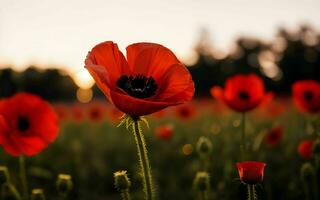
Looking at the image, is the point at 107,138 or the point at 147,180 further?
the point at 107,138

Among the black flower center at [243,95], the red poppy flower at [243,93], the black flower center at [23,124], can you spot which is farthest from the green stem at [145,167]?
the black flower center at [243,95]

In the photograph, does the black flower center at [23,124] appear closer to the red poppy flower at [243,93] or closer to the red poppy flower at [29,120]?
the red poppy flower at [29,120]

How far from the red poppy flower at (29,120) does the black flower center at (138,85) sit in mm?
971

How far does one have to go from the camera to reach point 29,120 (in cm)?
281

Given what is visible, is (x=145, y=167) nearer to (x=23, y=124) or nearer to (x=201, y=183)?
(x=201, y=183)

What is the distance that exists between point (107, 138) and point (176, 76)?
16.1ft

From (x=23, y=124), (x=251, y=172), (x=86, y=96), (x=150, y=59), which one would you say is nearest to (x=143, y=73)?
(x=150, y=59)

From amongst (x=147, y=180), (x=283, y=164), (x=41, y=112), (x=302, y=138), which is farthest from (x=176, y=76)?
(x=302, y=138)

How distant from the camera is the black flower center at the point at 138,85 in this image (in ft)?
5.31

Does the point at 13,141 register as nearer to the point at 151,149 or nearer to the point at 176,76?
the point at 176,76

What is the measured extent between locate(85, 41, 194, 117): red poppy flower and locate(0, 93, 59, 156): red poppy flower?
965mm

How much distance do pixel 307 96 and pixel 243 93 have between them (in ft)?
2.13

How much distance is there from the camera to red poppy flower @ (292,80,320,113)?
3.54 meters

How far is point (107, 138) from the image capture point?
6.43 meters
